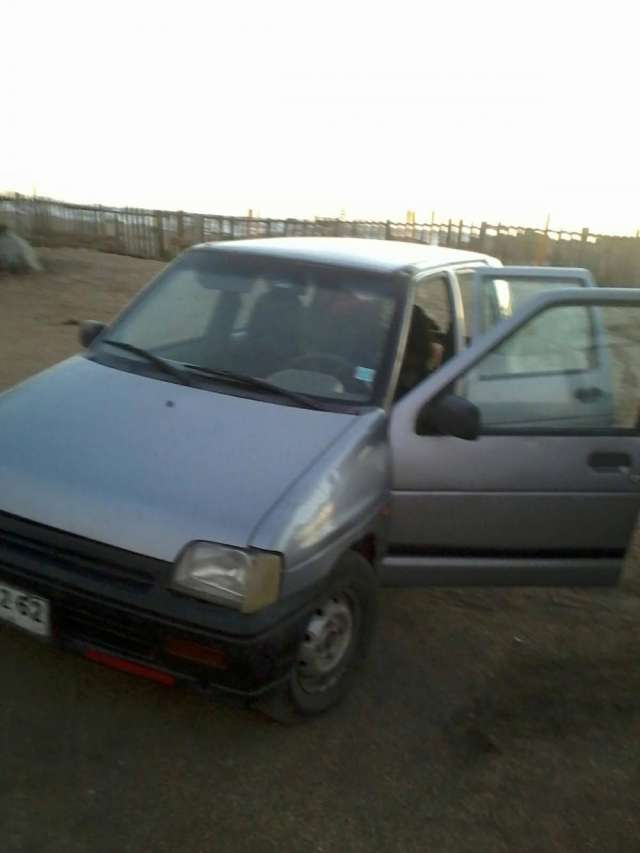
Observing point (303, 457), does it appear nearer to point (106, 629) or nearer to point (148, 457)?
point (148, 457)

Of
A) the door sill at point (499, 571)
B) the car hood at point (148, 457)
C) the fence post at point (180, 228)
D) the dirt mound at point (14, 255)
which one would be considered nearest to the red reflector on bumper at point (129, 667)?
the car hood at point (148, 457)

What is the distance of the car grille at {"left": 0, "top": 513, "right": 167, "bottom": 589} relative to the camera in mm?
2512

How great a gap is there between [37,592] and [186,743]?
0.76m

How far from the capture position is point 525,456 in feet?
11.2

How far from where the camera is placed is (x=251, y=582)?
2438 millimetres

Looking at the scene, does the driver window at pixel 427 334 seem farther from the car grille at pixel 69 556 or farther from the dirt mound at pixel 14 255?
the dirt mound at pixel 14 255

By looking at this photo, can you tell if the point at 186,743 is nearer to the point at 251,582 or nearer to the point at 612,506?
the point at 251,582

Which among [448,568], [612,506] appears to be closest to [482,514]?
[448,568]

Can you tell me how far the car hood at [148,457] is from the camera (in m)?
2.54

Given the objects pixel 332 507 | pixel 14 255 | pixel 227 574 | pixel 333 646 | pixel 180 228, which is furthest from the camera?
pixel 180 228

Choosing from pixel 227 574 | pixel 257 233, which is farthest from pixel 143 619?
pixel 257 233

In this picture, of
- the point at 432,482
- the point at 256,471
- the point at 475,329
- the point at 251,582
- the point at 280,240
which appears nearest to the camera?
the point at 251,582

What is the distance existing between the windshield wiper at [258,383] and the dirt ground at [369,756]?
1.16m

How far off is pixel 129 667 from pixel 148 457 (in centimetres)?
72
